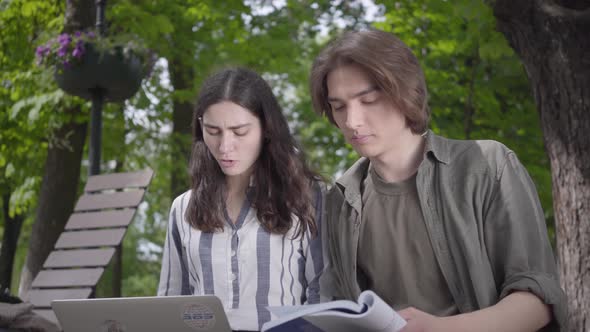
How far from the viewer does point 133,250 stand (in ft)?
62.9

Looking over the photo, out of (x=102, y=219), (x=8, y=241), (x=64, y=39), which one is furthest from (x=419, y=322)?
(x=8, y=241)

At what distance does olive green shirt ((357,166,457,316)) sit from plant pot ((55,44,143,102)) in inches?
193

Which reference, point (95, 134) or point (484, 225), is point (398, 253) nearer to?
point (484, 225)

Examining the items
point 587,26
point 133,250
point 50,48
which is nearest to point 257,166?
point 587,26

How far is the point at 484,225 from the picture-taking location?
2215 mm

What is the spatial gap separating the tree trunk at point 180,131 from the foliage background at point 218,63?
0.10ft

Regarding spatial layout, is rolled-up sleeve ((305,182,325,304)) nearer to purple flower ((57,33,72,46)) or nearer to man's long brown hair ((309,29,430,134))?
man's long brown hair ((309,29,430,134))

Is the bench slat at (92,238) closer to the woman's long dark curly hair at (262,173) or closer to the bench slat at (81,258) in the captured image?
the bench slat at (81,258)

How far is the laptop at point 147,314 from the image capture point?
2150mm

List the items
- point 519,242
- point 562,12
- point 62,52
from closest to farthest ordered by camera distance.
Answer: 1. point 519,242
2. point 562,12
3. point 62,52

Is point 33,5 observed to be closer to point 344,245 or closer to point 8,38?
point 8,38

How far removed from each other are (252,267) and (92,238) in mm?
2907

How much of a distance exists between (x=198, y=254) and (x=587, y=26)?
7.69ft

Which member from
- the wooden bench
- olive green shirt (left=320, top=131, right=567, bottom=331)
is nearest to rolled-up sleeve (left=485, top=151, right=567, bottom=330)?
olive green shirt (left=320, top=131, right=567, bottom=331)
